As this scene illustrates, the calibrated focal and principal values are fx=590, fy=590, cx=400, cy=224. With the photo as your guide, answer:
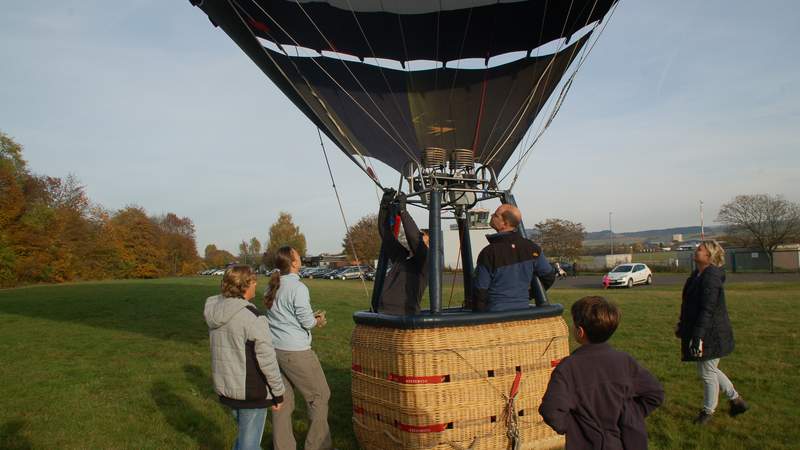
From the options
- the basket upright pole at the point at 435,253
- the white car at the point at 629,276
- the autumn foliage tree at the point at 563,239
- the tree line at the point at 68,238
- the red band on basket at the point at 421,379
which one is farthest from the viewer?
the autumn foliage tree at the point at 563,239

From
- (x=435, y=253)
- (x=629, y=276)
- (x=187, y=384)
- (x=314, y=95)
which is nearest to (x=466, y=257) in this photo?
(x=435, y=253)

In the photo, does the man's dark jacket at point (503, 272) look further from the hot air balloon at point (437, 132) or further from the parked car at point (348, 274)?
the parked car at point (348, 274)

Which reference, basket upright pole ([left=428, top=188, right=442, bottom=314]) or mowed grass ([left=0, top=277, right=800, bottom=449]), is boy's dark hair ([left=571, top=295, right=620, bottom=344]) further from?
mowed grass ([left=0, top=277, right=800, bottom=449])

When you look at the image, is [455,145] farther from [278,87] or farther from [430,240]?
[278,87]

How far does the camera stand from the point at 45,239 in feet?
116

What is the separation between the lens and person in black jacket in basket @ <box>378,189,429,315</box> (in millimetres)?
4254

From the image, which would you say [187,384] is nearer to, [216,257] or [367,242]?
[367,242]

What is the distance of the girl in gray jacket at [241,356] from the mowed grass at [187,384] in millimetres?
1139

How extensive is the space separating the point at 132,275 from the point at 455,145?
58164mm

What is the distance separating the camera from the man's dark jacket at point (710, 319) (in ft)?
14.1

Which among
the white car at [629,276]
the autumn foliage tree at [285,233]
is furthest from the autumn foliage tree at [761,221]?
the autumn foliage tree at [285,233]

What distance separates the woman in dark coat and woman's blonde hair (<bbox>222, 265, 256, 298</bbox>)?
319 centimetres

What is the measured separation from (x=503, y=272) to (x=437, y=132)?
1.71 m

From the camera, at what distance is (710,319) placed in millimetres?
4297
